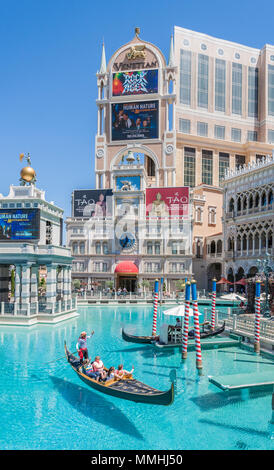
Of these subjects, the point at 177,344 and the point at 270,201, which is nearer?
the point at 177,344

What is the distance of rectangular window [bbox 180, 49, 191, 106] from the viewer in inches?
2232

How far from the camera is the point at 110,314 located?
95.3ft

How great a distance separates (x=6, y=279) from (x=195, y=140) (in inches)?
1556

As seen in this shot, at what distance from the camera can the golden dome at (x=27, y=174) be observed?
1070 inches

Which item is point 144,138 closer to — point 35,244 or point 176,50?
point 176,50

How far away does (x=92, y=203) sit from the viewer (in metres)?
44.7

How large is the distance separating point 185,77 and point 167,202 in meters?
27.2

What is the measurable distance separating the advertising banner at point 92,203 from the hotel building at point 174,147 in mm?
303

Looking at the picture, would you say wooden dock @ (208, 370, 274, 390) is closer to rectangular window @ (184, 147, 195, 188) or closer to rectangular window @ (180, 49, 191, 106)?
rectangular window @ (184, 147, 195, 188)

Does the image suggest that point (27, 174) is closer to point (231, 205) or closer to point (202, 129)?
point (231, 205)

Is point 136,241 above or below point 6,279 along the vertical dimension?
above

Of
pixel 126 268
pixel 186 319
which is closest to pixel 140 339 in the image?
pixel 186 319
